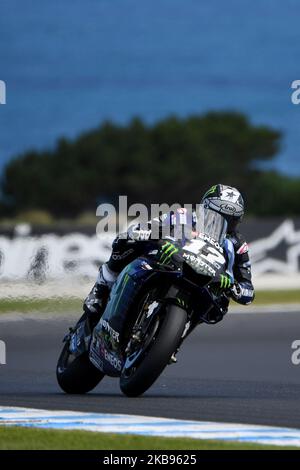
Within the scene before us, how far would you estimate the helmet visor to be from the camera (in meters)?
7.99

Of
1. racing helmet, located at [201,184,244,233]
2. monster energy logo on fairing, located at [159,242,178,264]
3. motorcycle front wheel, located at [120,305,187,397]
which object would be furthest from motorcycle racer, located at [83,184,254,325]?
motorcycle front wheel, located at [120,305,187,397]

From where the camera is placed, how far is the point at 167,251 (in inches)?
296

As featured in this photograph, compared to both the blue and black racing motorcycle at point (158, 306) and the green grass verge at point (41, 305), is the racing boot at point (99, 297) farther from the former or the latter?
the green grass verge at point (41, 305)

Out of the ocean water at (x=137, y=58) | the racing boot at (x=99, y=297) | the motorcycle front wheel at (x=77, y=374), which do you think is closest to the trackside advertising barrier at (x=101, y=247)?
the motorcycle front wheel at (x=77, y=374)

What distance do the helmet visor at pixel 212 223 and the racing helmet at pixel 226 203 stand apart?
0.03 m

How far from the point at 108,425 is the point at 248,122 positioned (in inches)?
2163

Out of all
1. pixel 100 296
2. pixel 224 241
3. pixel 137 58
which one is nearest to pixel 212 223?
pixel 224 241

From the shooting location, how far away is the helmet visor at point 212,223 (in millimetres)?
7992

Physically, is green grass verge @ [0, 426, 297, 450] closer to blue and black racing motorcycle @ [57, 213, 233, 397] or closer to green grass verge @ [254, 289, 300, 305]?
blue and black racing motorcycle @ [57, 213, 233, 397]

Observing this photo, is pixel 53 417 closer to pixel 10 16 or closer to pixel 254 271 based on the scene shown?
pixel 254 271

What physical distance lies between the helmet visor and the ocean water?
36.7 metres

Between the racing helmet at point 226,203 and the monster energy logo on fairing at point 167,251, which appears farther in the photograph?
the racing helmet at point 226,203

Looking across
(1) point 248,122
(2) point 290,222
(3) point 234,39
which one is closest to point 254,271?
(2) point 290,222

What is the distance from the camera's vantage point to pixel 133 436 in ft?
20.5
